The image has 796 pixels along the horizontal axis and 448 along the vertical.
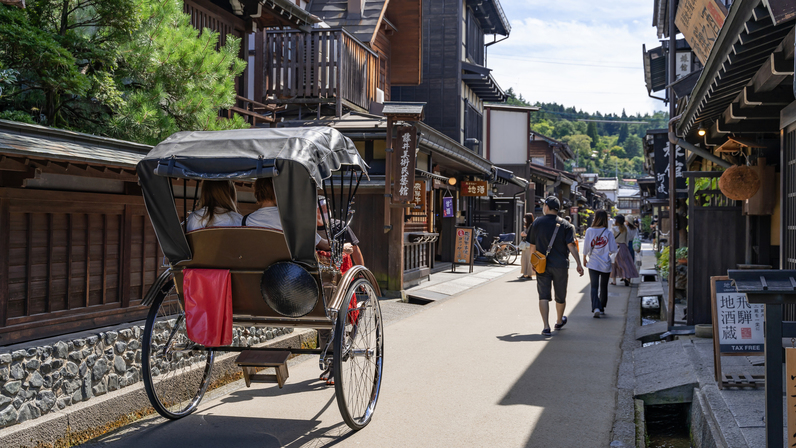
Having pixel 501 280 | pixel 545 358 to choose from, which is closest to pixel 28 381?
pixel 545 358

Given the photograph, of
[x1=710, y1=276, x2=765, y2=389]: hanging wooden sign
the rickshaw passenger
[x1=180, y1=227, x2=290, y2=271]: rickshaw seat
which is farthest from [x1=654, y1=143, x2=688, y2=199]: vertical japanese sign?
[x1=180, y1=227, x2=290, y2=271]: rickshaw seat

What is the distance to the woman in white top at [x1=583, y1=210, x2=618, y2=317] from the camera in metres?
11.4

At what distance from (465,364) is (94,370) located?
13.6 feet

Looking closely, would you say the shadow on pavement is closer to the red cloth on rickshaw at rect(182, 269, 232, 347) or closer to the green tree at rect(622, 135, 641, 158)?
the red cloth on rickshaw at rect(182, 269, 232, 347)

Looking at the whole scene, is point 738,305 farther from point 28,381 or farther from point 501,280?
point 501,280

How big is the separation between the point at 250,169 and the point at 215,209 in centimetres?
87

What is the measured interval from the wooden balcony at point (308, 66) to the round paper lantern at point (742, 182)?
9087 mm

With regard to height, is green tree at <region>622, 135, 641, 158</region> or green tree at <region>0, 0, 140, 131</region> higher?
green tree at <region>622, 135, 641, 158</region>

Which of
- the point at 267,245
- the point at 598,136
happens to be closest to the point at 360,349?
the point at 267,245

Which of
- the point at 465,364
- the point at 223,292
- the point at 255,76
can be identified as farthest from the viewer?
the point at 255,76

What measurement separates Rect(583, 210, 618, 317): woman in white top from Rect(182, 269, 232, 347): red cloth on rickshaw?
25.9 feet

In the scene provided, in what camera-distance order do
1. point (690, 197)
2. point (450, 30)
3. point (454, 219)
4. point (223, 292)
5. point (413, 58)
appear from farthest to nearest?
point (450, 30), point (454, 219), point (413, 58), point (690, 197), point (223, 292)

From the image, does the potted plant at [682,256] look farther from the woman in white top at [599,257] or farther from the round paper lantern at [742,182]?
the round paper lantern at [742,182]

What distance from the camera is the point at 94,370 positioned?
5.18 metres
